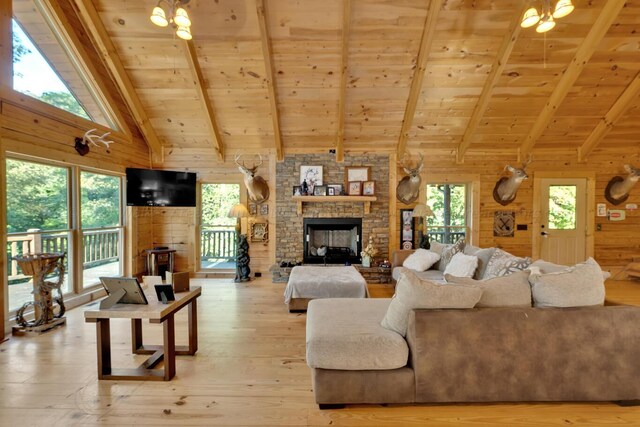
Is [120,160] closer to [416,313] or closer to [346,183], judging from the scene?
[346,183]

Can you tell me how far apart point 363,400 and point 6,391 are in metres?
2.60

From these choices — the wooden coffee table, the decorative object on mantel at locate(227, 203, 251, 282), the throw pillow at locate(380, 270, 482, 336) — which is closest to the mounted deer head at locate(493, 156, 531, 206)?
the throw pillow at locate(380, 270, 482, 336)

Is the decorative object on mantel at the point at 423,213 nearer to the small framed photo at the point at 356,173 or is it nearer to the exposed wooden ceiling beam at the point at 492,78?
the small framed photo at the point at 356,173

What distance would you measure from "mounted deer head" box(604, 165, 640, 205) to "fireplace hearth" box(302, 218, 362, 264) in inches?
192

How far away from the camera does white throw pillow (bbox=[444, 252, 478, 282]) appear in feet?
11.7

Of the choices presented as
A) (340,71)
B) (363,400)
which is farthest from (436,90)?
(363,400)

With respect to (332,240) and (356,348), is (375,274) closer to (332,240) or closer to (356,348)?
(332,240)

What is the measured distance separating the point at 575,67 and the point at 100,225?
750 centimetres

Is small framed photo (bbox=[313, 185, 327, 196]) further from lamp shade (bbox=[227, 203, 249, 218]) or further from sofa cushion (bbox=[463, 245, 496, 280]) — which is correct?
sofa cushion (bbox=[463, 245, 496, 280])

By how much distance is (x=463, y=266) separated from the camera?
367cm

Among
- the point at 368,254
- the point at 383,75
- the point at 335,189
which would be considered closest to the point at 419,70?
the point at 383,75

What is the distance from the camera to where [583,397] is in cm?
201

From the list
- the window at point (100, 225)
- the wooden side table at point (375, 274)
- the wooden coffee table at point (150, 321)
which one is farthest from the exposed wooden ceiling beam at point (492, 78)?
the window at point (100, 225)

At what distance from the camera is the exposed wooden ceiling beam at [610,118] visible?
4.71 m
